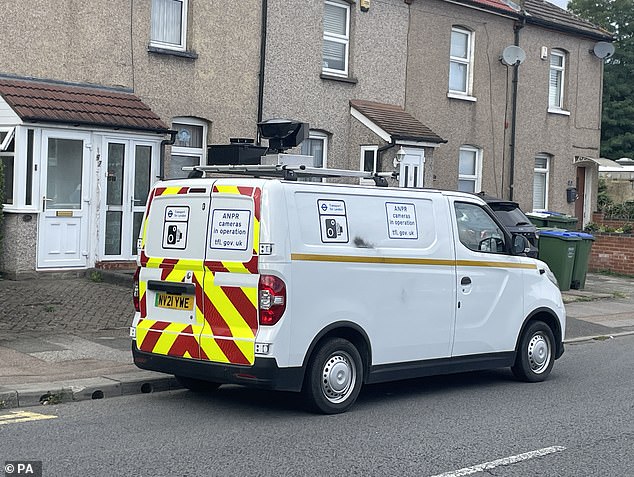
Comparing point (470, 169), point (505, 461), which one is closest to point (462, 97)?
point (470, 169)

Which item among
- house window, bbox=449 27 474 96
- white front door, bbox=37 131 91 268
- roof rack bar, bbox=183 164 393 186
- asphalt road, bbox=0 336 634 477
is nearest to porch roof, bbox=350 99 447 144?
house window, bbox=449 27 474 96

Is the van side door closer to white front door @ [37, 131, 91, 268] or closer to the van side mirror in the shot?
the van side mirror

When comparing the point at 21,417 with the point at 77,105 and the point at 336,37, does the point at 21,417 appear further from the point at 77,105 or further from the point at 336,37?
the point at 336,37

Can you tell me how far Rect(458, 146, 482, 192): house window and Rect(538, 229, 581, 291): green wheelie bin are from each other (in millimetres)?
4343

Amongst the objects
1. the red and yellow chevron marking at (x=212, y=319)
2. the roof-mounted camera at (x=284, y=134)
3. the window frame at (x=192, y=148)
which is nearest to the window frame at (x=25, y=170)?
the window frame at (x=192, y=148)

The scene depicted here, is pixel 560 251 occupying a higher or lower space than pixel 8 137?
lower

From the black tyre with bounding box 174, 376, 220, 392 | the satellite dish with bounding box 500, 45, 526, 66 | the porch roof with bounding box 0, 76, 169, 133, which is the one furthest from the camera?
the satellite dish with bounding box 500, 45, 526, 66

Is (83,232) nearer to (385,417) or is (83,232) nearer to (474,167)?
(385,417)

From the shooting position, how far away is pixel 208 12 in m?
17.5

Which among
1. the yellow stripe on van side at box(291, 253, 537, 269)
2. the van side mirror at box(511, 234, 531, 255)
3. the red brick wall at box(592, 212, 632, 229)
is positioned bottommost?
the yellow stripe on van side at box(291, 253, 537, 269)

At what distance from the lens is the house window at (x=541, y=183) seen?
25266 millimetres

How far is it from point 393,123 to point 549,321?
9.94 meters

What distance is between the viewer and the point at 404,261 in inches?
355

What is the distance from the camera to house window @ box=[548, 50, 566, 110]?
1002 inches
